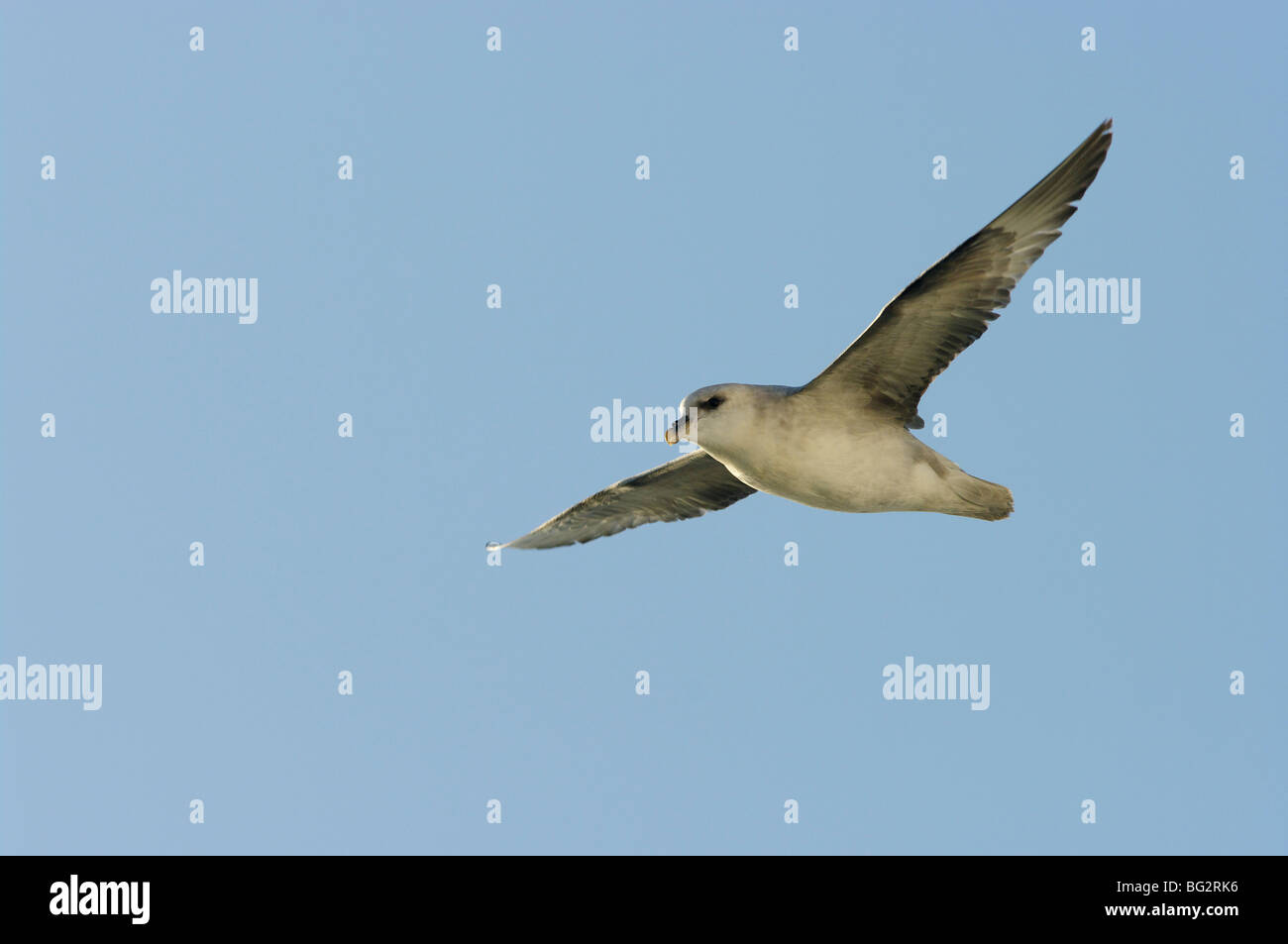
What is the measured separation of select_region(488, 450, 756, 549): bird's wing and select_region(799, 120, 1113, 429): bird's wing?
2.29 metres

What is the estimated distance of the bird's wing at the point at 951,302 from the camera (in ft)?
35.4

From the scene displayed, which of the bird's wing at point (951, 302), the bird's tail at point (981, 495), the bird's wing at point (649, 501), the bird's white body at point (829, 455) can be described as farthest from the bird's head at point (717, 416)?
the bird's wing at point (649, 501)

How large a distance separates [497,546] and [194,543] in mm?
6338

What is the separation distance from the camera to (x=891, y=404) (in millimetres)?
11836

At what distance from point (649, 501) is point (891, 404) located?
129 inches

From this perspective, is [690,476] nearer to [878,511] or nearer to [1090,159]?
[878,511]

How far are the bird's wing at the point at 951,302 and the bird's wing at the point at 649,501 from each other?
229cm

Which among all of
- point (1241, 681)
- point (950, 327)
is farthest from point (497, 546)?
point (1241, 681)

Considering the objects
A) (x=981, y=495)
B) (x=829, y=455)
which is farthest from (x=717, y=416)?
(x=981, y=495)

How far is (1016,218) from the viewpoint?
10820mm

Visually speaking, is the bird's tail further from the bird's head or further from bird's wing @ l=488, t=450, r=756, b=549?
bird's wing @ l=488, t=450, r=756, b=549

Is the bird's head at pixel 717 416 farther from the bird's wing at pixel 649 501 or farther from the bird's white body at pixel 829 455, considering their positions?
the bird's wing at pixel 649 501

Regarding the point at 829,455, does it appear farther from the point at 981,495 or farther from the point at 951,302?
the point at 951,302

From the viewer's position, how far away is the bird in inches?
429
